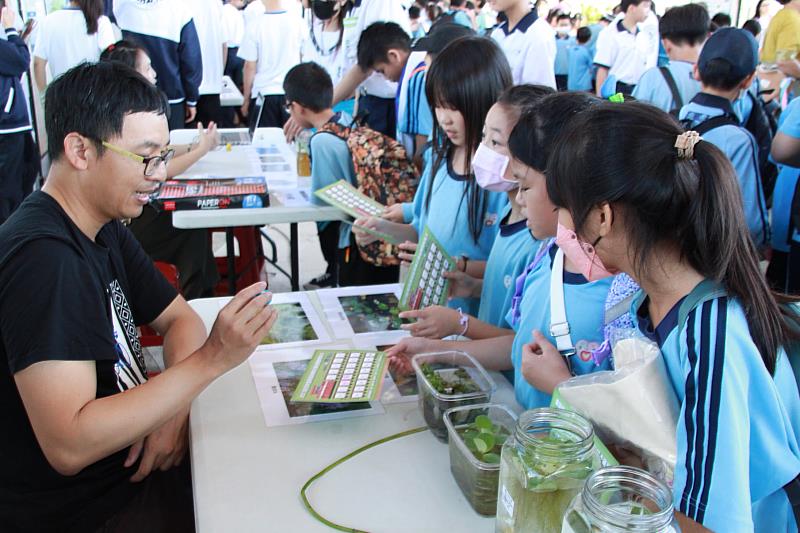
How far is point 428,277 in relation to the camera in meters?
1.77

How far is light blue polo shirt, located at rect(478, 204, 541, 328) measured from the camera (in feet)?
5.45

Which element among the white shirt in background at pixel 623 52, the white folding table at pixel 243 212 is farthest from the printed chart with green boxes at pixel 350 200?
the white shirt in background at pixel 623 52

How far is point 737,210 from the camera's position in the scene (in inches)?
36.7

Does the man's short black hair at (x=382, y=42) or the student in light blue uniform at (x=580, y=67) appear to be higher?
the man's short black hair at (x=382, y=42)

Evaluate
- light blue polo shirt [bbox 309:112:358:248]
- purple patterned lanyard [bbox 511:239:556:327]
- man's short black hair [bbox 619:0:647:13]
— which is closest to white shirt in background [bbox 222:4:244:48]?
man's short black hair [bbox 619:0:647:13]

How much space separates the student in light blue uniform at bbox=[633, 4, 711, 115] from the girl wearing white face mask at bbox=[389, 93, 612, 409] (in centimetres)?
224

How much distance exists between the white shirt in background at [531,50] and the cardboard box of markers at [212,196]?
1.46 meters

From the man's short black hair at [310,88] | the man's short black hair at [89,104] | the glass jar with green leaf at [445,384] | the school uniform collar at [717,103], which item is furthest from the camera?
the man's short black hair at [310,88]

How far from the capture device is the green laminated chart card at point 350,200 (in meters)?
2.58

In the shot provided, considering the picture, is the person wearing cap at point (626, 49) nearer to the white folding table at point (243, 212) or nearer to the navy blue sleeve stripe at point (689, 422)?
the white folding table at point (243, 212)

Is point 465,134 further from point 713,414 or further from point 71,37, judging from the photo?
point 71,37

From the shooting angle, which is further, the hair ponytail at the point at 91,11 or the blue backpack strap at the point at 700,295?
the hair ponytail at the point at 91,11

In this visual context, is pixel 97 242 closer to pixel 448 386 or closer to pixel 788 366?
pixel 448 386

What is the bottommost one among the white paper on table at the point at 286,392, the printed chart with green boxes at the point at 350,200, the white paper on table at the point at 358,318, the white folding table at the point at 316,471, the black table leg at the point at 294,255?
the black table leg at the point at 294,255
